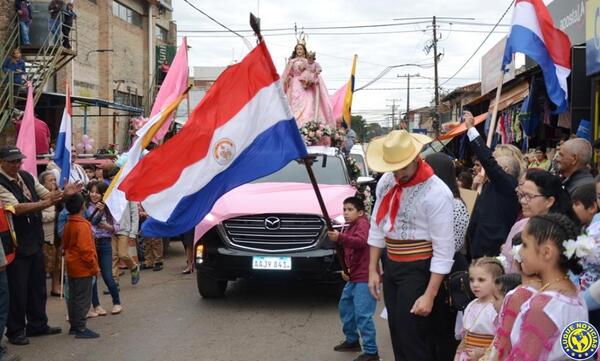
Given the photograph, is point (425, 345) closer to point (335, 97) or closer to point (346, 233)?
point (346, 233)

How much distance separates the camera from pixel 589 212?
421 cm

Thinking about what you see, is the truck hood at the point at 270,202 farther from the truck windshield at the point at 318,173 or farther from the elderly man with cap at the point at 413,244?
the elderly man with cap at the point at 413,244

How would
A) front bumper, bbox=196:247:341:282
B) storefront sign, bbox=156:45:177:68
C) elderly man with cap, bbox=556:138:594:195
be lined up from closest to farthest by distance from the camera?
elderly man with cap, bbox=556:138:594:195
front bumper, bbox=196:247:341:282
storefront sign, bbox=156:45:177:68

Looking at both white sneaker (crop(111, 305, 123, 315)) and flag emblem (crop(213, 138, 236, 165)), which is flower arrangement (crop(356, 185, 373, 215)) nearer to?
white sneaker (crop(111, 305, 123, 315))

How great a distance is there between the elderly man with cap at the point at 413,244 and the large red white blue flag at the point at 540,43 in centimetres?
321

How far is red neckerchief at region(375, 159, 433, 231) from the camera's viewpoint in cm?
421

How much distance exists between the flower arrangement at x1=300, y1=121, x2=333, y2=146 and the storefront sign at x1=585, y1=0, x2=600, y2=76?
3.97 m

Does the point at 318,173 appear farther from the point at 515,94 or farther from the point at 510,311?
the point at 510,311

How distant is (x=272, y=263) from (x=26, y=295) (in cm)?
260

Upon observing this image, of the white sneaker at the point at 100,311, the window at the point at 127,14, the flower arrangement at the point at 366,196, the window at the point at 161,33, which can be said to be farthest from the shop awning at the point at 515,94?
the window at the point at 161,33

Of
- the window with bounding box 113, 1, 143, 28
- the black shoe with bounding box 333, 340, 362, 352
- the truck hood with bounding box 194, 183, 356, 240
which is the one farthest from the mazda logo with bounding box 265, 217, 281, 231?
the window with bounding box 113, 1, 143, 28

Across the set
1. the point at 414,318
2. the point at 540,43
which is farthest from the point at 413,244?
the point at 540,43

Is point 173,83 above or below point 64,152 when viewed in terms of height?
above

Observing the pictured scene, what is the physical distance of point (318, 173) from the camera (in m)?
8.89
